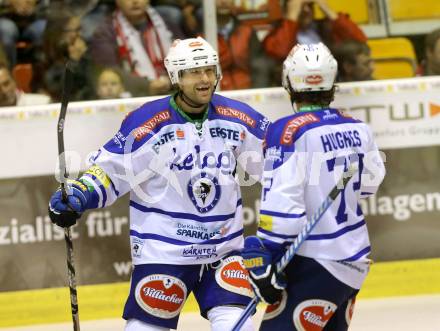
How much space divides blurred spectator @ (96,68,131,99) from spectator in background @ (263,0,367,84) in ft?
2.61

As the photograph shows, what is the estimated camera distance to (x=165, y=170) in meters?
4.36

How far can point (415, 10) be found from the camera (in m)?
6.66

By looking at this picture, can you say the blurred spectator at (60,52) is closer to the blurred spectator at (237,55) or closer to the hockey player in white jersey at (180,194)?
the blurred spectator at (237,55)

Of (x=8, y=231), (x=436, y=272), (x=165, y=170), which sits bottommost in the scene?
(x=436, y=272)

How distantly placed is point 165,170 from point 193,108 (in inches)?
9.8

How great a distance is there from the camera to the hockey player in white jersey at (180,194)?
4.34m

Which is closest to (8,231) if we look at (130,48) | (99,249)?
(99,249)

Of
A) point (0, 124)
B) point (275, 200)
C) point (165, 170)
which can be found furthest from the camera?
point (0, 124)

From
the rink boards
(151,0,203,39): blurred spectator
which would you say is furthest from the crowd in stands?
the rink boards

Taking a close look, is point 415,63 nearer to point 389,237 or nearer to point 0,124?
point 389,237

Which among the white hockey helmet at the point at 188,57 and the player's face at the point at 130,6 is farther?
the player's face at the point at 130,6

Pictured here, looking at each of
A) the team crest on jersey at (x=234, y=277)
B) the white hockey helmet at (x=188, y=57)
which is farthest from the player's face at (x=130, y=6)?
the team crest on jersey at (x=234, y=277)

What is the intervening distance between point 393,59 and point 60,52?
1.77m

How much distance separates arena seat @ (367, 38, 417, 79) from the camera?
648 cm
